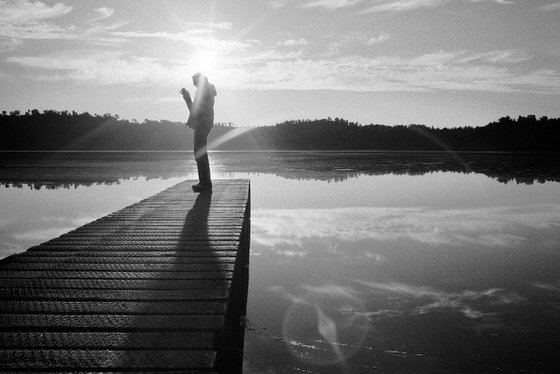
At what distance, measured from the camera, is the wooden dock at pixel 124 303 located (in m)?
2.96

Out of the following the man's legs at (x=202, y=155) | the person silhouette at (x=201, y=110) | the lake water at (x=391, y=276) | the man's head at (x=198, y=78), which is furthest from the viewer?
the man's legs at (x=202, y=155)

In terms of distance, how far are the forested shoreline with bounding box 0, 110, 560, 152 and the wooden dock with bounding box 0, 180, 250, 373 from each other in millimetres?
75881

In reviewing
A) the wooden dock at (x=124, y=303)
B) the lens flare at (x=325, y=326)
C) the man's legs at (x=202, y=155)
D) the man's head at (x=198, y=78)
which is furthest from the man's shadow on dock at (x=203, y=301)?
the man's head at (x=198, y=78)

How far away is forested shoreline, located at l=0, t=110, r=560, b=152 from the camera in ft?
254

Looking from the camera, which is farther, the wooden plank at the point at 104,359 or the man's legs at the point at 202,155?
the man's legs at the point at 202,155

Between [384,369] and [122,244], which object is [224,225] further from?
[384,369]

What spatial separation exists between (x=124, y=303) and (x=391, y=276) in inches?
185

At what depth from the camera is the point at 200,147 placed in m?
10.8

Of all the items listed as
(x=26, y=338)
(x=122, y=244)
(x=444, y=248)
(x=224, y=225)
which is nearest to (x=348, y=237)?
(x=444, y=248)

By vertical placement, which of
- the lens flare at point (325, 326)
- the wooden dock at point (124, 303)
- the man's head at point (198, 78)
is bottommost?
the lens flare at point (325, 326)

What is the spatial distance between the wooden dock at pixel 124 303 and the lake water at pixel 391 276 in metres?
0.84

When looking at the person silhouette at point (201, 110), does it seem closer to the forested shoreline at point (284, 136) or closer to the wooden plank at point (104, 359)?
the wooden plank at point (104, 359)

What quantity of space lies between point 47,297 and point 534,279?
21.5 ft

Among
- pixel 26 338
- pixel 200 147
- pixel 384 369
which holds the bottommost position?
pixel 384 369
